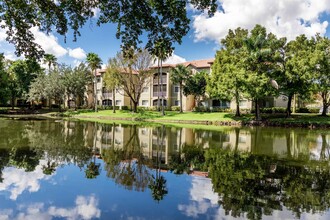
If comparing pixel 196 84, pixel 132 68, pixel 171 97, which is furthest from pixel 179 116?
pixel 171 97

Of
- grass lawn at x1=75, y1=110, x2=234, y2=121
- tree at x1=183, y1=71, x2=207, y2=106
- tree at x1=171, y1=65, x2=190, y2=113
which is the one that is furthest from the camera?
tree at x1=171, y1=65, x2=190, y2=113

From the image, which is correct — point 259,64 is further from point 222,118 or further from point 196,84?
point 196,84

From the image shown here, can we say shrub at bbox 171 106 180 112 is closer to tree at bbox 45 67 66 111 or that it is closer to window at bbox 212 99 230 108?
window at bbox 212 99 230 108

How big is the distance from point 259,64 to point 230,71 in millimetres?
4133

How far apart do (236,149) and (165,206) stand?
35.6ft

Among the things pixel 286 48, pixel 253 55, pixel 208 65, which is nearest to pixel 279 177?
pixel 253 55

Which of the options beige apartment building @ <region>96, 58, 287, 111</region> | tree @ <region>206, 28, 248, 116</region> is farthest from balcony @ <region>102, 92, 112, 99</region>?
tree @ <region>206, 28, 248, 116</region>

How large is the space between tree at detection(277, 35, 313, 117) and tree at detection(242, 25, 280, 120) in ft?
6.14

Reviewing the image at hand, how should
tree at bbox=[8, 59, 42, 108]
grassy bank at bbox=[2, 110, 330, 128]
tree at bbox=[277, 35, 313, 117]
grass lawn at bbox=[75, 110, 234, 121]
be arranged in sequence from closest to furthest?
grassy bank at bbox=[2, 110, 330, 128] → tree at bbox=[277, 35, 313, 117] → grass lawn at bbox=[75, 110, 234, 121] → tree at bbox=[8, 59, 42, 108]

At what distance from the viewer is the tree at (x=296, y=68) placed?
38153mm

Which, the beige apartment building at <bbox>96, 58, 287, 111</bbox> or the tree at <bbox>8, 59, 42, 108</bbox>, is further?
the tree at <bbox>8, 59, 42, 108</bbox>

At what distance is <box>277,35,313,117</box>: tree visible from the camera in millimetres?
38153

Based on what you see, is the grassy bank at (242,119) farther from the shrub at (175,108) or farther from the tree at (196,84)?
the shrub at (175,108)

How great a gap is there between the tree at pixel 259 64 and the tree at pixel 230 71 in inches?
38.5
